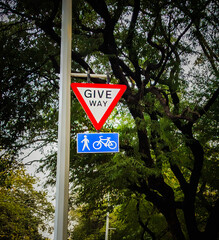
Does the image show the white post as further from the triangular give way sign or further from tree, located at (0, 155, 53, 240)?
tree, located at (0, 155, 53, 240)

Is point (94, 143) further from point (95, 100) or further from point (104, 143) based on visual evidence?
point (95, 100)

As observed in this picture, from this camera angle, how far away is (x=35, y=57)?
22.9 feet

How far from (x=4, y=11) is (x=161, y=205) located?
7.54 metres

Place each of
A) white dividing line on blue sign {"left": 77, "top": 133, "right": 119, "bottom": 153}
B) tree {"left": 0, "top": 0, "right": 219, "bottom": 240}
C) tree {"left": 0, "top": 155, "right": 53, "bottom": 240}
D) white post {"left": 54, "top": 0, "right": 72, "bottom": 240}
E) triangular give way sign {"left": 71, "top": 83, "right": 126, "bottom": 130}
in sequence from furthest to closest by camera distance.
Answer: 1. tree {"left": 0, "top": 155, "right": 53, "bottom": 240}
2. tree {"left": 0, "top": 0, "right": 219, "bottom": 240}
3. triangular give way sign {"left": 71, "top": 83, "right": 126, "bottom": 130}
4. white dividing line on blue sign {"left": 77, "top": 133, "right": 119, "bottom": 153}
5. white post {"left": 54, "top": 0, "right": 72, "bottom": 240}

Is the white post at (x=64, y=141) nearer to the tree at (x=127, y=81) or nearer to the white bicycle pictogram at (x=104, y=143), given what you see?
the white bicycle pictogram at (x=104, y=143)

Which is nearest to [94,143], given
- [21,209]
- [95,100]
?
[95,100]

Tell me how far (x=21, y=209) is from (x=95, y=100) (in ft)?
36.5

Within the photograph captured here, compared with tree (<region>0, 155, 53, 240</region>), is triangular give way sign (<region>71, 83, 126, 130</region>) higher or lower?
higher

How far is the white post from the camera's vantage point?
2.41 meters

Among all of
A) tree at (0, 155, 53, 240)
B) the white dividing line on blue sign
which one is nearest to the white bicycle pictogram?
the white dividing line on blue sign

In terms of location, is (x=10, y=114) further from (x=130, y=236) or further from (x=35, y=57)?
(x=130, y=236)

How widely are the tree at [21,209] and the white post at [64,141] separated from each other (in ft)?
32.6

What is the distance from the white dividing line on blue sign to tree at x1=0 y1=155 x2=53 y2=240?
9810mm

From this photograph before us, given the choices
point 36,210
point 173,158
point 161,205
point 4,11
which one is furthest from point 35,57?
point 36,210
